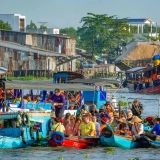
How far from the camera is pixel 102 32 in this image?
113 m

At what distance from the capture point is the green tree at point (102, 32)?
4454 inches

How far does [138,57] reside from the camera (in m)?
95.8

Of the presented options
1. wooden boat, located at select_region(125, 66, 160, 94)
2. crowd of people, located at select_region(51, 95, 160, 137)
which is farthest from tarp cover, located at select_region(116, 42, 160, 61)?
crowd of people, located at select_region(51, 95, 160, 137)

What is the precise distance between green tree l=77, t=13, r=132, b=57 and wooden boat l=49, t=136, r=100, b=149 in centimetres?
8701

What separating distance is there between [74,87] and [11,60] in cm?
4735

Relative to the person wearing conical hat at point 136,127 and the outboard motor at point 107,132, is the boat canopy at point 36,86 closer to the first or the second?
the outboard motor at point 107,132

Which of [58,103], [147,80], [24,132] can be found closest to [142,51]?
[147,80]

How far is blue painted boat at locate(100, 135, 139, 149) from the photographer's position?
25.0m

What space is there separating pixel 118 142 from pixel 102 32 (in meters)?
88.2

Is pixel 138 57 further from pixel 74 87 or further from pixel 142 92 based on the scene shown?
pixel 74 87

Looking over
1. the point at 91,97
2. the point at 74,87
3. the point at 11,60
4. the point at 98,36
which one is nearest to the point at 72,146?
the point at 74,87

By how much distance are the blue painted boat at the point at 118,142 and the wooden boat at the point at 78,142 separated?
27cm

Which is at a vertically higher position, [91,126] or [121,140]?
[91,126]

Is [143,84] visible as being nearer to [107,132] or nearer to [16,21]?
[107,132]
